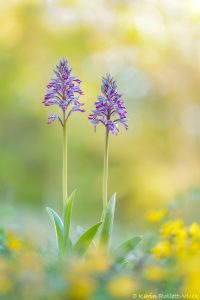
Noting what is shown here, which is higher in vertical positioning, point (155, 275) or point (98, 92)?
point (98, 92)

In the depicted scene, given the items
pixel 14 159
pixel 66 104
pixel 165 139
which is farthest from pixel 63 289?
pixel 165 139

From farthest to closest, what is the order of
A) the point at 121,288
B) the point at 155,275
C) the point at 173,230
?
the point at 173,230 → the point at 155,275 → the point at 121,288

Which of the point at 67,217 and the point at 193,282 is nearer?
the point at 193,282

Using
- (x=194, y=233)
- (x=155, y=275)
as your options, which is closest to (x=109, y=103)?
(x=194, y=233)

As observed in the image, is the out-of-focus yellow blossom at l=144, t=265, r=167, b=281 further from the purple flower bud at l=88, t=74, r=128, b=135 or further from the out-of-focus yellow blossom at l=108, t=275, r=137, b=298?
the purple flower bud at l=88, t=74, r=128, b=135

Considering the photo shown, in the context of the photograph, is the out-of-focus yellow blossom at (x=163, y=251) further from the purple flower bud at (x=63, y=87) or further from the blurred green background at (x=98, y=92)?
→ the blurred green background at (x=98, y=92)

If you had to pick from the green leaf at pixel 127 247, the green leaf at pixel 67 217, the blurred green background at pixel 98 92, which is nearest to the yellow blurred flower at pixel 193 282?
the green leaf at pixel 127 247

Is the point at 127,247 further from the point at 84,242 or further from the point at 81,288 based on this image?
the point at 81,288
